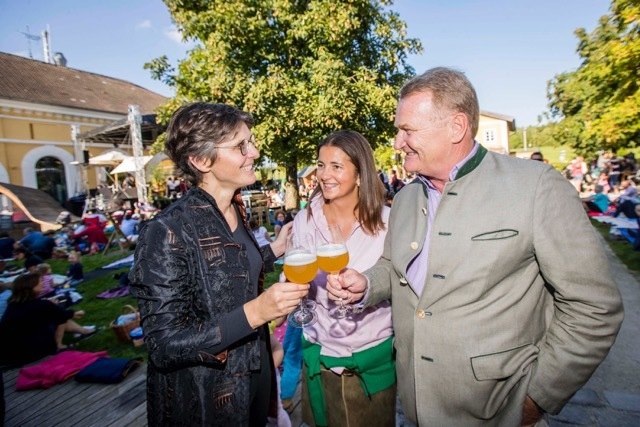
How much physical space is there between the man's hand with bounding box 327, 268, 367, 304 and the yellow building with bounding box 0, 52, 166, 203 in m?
27.6

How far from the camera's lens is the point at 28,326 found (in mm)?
5555

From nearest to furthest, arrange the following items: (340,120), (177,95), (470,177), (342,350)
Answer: (470,177), (342,350), (340,120), (177,95)

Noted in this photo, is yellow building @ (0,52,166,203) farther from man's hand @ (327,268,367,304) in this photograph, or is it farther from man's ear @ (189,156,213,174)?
man's hand @ (327,268,367,304)

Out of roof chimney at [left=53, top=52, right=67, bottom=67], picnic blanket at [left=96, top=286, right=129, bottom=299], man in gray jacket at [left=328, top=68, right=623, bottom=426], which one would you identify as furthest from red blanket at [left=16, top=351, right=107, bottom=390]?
roof chimney at [left=53, top=52, right=67, bottom=67]

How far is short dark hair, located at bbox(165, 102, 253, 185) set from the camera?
195cm

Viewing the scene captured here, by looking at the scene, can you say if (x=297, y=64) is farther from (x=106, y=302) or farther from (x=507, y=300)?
(x=507, y=300)

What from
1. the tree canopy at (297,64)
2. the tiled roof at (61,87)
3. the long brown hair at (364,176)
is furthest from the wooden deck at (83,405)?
the tiled roof at (61,87)

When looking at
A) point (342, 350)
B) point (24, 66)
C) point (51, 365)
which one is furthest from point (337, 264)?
point (24, 66)

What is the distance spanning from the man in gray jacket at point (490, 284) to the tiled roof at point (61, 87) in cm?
3287

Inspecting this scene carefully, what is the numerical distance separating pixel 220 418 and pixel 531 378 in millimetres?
1461

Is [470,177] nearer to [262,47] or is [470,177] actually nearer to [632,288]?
[632,288]

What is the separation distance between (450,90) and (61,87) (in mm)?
37790

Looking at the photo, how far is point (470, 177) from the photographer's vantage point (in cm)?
183

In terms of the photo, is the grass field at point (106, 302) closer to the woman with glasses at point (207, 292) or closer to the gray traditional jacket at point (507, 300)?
the woman with glasses at point (207, 292)
